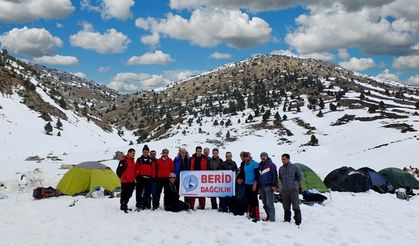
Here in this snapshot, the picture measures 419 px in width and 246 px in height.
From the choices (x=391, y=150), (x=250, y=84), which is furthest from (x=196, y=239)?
(x=250, y=84)

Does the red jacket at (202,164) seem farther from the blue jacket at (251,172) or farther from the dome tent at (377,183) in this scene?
the dome tent at (377,183)

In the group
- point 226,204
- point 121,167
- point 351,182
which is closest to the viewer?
point 121,167

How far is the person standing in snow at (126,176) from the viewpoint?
14.5m

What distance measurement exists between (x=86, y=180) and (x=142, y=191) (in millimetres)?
5582

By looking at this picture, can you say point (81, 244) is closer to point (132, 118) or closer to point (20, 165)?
point (20, 165)

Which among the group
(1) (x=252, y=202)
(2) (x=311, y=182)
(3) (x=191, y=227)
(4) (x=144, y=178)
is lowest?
(3) (x=191, y=227)

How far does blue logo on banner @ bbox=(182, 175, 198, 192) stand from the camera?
50.0ft

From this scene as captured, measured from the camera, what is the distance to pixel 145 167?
1477cm

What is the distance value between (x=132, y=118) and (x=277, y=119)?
101 meters

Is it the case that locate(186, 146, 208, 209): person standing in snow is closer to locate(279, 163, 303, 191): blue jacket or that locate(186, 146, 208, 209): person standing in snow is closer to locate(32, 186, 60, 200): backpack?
locate(279, 163, 303, 191): blue jacket

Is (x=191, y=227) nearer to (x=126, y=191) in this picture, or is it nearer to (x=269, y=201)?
(x=269, y=201)

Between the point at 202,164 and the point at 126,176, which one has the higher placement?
the point at 202,164

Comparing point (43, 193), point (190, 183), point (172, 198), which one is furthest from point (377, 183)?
point (43, 193)

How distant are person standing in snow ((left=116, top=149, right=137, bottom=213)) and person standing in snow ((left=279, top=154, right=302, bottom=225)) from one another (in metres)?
5.48
